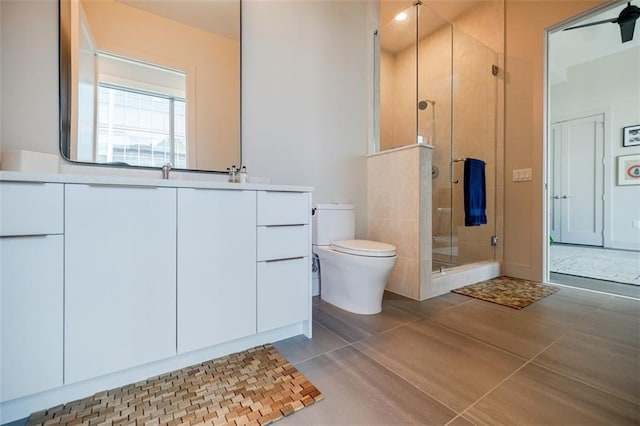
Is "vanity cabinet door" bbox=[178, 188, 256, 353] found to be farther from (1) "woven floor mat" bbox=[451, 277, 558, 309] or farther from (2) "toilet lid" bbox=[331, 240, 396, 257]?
(1) "woven floor mat" bbox=[451, 277, 558, 309]

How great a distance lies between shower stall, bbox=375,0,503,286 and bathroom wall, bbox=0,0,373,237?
0.32m

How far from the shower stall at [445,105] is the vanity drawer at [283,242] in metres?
1.44

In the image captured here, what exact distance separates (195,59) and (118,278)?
1363 mm

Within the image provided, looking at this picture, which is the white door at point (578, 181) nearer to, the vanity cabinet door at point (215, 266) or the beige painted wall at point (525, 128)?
the beige painted wall at point (525, 128)

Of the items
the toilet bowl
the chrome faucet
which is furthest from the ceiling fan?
the chrome faucet

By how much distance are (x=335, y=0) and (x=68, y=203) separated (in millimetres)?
2457

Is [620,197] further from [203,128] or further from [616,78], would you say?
[203,128]

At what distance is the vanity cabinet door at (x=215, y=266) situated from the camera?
1.16m

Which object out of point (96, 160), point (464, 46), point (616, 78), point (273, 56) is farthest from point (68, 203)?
point (616, 78)

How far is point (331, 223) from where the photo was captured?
208cm

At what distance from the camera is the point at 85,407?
0.98 m

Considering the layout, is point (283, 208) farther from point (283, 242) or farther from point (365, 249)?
point (365, 249)

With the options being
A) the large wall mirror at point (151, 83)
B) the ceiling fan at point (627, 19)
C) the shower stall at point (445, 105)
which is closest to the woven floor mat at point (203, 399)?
the large wall mirror at point (151, 83)

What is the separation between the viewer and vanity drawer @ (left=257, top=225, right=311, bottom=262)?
53.6 inches
